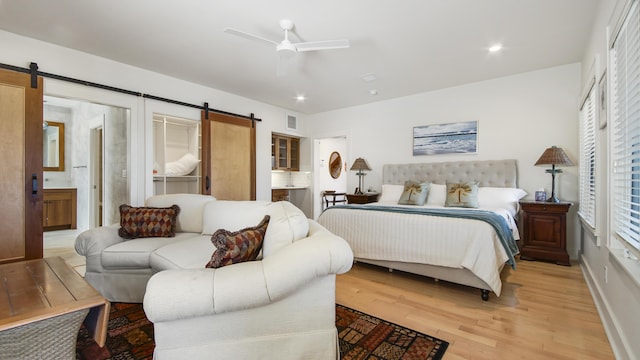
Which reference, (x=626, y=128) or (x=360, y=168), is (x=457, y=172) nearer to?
(x=360, y=168)

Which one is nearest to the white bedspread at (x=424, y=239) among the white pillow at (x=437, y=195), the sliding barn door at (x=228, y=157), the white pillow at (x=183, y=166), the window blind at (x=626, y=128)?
the window blind at (x=626, y=128)

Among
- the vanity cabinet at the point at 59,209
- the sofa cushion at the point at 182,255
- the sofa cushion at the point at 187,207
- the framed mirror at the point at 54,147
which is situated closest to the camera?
the sofa cushion at the point at 182,255

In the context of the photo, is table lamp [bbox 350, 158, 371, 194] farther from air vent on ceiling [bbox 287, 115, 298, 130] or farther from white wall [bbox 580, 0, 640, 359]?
white wall [bbox 580, 0, 640, 359]

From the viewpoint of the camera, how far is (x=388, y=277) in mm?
3135

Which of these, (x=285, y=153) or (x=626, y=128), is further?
(x=285, y=153)

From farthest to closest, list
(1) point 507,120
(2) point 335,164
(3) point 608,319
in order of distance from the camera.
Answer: (2) point 335,164 → (1) point 507,120 → (3) point 608,319

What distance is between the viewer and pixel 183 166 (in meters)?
4.57

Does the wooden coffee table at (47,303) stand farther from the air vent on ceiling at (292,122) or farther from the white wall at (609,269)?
the air vent on ceiling at (292,122)

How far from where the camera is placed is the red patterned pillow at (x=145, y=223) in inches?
108

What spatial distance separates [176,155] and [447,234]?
169 inches

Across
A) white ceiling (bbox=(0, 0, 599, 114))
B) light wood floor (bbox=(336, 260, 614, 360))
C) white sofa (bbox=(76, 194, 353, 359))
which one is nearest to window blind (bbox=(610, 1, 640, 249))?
light wood floor (bbox=(336, 260, 614, 360))

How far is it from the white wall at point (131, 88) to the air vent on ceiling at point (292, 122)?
85cm

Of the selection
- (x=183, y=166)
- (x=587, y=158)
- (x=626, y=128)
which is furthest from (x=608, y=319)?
(x=183, y=166)

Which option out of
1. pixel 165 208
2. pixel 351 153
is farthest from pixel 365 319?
pixel 351 153
